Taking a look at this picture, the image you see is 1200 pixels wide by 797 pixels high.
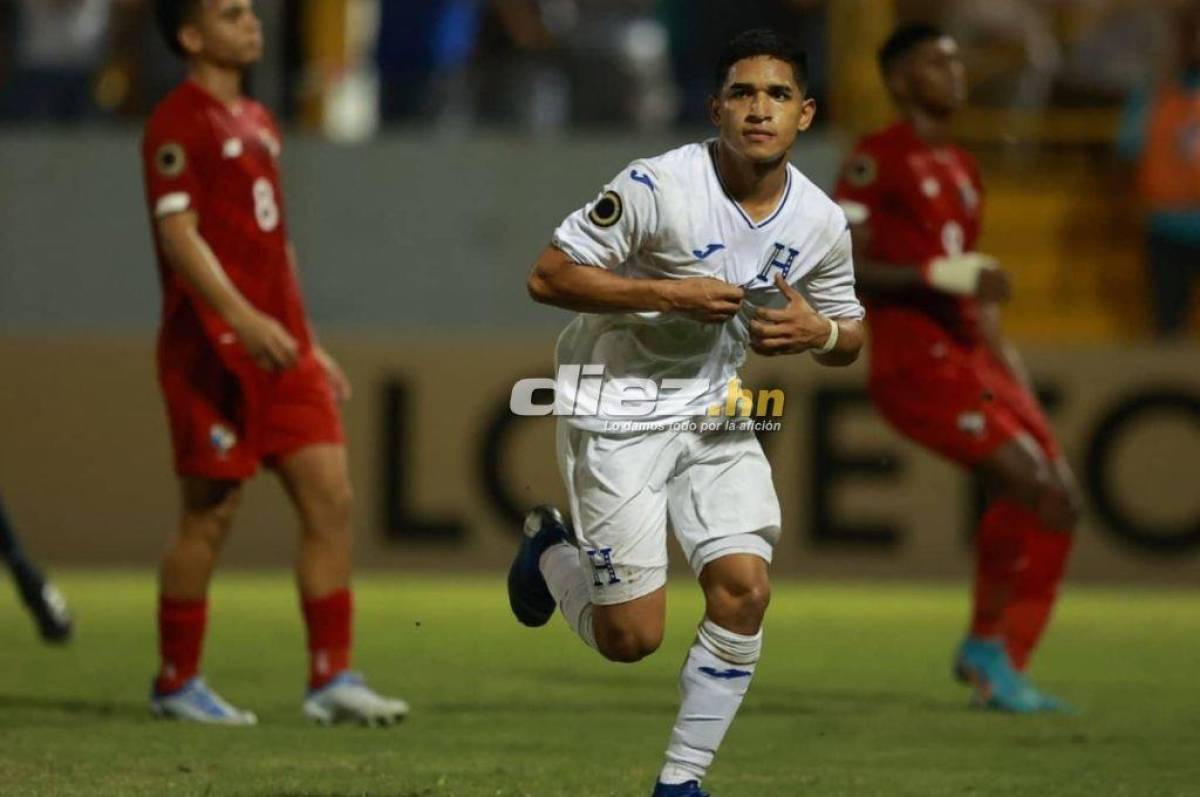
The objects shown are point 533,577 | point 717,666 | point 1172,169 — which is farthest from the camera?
point 1172,169

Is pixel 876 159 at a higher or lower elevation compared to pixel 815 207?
lower

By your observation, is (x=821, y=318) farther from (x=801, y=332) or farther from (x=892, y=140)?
(x=892, y=140)

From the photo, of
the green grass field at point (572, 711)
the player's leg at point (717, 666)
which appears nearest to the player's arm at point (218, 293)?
the green grass field at point (572, 711)

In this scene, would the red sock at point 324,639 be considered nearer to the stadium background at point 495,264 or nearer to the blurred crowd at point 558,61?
the stadium background at point 495,264

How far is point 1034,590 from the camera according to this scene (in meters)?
8.95

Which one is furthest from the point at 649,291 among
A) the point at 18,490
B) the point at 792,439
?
the point at 18,490

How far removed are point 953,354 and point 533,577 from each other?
8.48 ft

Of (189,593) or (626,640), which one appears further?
(189,593)

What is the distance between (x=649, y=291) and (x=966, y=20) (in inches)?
383

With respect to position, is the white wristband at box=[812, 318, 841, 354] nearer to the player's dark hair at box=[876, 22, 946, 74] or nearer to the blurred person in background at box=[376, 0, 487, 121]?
the player's dark hair at box=[876, 22, 946, 74]

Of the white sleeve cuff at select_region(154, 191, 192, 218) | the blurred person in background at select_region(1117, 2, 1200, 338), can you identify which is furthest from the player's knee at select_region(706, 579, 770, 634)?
the blurred person in background at select_region(1117, 2, 1200, 338)

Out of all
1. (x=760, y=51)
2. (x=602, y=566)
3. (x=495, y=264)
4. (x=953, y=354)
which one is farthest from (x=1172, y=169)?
(x=602, y=566)

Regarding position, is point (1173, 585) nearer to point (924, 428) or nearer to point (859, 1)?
point (859, 1)

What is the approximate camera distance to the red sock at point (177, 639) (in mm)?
8164
